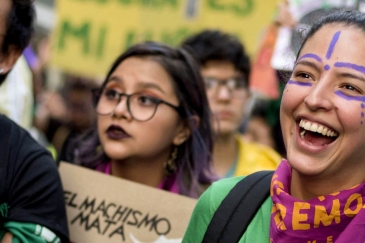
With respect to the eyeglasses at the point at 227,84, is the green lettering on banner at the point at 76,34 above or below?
below

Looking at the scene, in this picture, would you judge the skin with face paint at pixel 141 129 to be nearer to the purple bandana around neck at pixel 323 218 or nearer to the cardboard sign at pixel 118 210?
the cardboard sign at pixel 118 210

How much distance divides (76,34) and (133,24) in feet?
1.55

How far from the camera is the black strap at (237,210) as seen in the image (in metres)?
2.22

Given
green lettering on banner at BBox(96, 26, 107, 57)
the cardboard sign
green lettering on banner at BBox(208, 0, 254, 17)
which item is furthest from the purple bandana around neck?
green lettering on banner at BBox(96, 26, 107, 57)

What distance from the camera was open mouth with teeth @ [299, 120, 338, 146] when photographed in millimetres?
2102

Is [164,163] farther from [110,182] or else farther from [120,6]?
[120,6]

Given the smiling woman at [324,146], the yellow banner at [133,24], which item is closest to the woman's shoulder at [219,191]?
the smiling woman at [324,146]

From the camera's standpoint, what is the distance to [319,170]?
2102 mm

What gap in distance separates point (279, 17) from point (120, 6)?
128 centimetres

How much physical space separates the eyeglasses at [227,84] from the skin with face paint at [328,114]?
84.4 inches

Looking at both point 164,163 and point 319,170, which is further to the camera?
point 164,163

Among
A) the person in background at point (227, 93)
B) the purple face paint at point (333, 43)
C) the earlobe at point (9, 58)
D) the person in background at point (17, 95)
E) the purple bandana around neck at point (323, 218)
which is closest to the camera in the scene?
the purple bandana around neck at point (323, 218)

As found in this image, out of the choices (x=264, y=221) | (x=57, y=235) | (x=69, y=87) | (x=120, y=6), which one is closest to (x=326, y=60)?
(x=264, y=221)

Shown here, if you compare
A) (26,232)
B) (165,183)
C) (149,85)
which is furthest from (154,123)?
(26,232)
